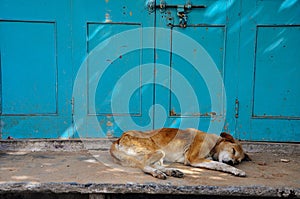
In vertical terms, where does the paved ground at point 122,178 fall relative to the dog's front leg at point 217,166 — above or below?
below

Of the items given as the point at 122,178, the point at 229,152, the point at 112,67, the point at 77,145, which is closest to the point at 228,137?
the point at 229,152

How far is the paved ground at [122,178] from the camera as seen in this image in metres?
2.65

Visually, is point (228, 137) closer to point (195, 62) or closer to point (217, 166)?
point (217, 166)

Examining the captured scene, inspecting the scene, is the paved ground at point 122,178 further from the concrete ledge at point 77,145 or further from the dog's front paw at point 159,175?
the concrete ledge at point 77,145

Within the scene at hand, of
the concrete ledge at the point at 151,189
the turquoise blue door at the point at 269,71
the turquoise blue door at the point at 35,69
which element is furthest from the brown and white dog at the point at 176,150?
the turquoise blue door at the point at 35,69

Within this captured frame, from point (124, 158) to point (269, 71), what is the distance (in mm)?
2305

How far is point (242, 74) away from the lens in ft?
12.4

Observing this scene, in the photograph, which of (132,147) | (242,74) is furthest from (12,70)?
(242,74)

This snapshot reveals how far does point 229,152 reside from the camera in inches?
129

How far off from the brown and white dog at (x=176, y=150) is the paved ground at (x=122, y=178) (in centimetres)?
9

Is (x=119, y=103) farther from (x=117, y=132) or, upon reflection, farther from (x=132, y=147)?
(x=132, y=147)

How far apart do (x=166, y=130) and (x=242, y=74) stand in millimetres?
1335

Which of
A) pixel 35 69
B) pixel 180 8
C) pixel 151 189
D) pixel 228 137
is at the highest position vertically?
pixel 180 8

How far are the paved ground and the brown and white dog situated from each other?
0.31 feet
